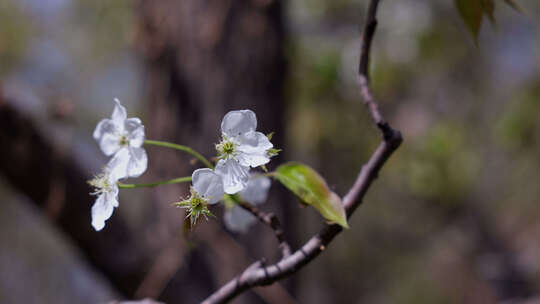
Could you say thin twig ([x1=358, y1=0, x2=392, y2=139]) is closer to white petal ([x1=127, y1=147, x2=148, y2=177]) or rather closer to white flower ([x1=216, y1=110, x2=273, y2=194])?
white flower ([x1=216, y1=110, x2=273, y2=194])

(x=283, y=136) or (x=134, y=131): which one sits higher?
(x=134, y=131)

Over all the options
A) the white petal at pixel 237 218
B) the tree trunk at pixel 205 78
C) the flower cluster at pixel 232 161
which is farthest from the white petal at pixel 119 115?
the tree trunk at pixel 205 78

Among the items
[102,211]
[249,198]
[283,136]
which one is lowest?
[283,136]

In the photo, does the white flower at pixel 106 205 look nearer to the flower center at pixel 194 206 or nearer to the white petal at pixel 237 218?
the flower center at pixel 194 206

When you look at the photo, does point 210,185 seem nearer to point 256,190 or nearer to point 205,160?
point 205,160

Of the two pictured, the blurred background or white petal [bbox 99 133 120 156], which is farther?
the blurred background

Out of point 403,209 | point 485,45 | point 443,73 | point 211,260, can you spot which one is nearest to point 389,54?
point 443,73

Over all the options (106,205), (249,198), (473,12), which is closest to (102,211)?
(106,205)

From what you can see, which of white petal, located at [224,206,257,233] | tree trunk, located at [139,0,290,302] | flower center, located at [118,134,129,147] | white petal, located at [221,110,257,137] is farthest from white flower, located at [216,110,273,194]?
tree trunk, located at [139,0,290,302]
